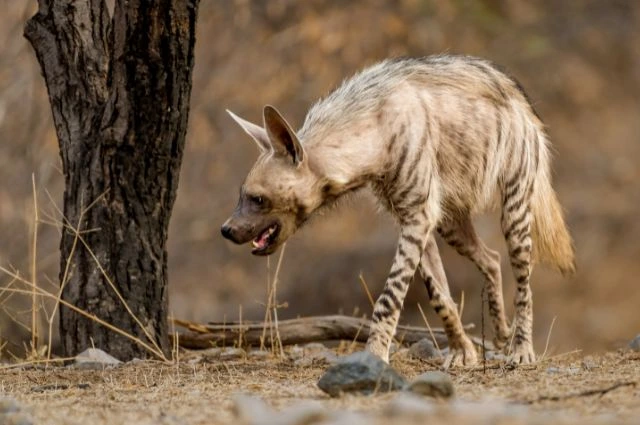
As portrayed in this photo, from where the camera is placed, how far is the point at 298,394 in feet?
15.9

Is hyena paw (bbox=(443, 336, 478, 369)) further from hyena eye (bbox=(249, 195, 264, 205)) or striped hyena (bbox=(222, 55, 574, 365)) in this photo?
hyena eye (bbox=(249, 195, 264, 205))

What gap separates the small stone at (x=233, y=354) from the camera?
266 inches

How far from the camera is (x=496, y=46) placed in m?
14.8

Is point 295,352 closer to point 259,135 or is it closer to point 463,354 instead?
point 463,354

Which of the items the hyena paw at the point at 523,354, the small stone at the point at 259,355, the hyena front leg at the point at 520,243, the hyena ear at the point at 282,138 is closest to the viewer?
the hyena ear at the point at 282,138

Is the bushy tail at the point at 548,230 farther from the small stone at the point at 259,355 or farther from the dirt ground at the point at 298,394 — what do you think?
the small stone at the point at 259,355

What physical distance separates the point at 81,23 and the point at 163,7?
1.81 ft

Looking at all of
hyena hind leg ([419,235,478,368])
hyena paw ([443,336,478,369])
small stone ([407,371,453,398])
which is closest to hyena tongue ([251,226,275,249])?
hyena hind leg ([419,235,478,368])

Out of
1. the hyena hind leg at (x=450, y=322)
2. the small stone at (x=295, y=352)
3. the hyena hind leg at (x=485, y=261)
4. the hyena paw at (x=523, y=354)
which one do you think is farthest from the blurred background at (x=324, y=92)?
the hyena hind leg at (x=450, y=322)

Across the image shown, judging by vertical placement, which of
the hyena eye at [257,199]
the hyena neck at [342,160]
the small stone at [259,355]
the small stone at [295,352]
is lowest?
the small stone at [295,352]

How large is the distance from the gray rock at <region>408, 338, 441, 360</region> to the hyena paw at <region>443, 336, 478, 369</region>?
15.3 inches

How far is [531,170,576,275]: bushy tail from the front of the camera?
6.91m

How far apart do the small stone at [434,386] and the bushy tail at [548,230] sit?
8.54 feet

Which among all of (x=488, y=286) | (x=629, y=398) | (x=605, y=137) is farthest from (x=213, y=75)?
(x=629, y=398)
